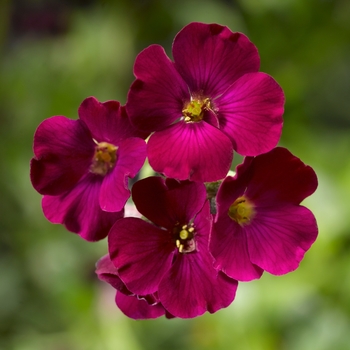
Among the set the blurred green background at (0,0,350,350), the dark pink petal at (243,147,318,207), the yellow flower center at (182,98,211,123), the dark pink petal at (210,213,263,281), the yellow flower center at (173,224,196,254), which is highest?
the yellow flower center at (182,98,211,123)

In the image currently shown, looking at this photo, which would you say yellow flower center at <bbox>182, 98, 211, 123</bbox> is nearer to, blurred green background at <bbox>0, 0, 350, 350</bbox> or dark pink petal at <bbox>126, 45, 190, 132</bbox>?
dark pink petal at <bbox>126, 45, 190, 132</bbox>

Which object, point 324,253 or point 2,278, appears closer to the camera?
point 324,253

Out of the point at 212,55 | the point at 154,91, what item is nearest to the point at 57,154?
the point at 154,91

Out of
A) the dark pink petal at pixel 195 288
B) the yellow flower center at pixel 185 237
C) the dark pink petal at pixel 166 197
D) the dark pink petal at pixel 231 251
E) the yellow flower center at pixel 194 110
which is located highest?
the yellow flower center at pixel 194 110

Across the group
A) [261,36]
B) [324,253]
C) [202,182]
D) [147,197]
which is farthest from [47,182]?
[261,36]

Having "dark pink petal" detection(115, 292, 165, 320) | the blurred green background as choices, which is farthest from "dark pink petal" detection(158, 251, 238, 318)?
the blurred green background

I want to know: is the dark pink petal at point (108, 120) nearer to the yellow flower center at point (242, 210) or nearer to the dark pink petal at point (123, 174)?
the dark pink petal at point (123, 174)

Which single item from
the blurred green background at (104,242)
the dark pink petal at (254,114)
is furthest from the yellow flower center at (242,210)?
the blurred green background at (104,242)

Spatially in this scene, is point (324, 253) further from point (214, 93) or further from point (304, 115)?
point (214, 93)
